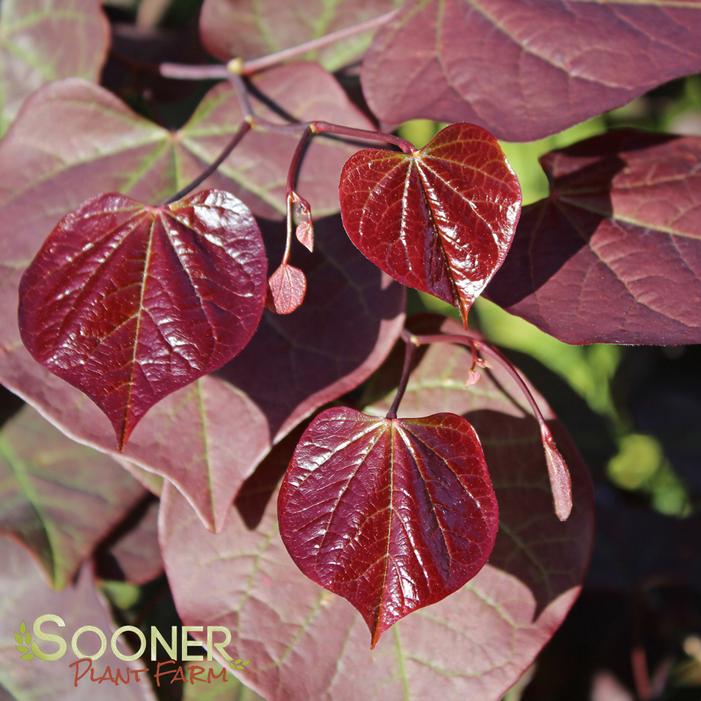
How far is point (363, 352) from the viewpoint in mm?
574

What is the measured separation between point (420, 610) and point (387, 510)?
0.46 feet

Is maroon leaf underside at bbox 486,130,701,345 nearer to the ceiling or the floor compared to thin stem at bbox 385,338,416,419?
nearer to the ceiling

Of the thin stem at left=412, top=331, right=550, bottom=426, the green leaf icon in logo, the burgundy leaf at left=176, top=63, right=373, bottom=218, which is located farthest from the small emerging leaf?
the green leaf icon in logo

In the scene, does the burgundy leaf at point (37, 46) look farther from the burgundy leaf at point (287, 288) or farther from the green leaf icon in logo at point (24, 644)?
the green leaf icon in logo at point (24, 644)

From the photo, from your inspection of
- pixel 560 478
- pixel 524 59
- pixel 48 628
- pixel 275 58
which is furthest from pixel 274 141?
pixel 48 628

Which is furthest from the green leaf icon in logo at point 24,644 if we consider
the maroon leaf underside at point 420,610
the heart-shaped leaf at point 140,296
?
the heart-shaped leaf at point 140,296

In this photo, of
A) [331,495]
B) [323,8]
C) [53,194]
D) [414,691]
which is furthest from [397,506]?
[323,8]

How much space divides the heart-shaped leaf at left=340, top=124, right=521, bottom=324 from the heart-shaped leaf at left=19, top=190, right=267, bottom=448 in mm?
72

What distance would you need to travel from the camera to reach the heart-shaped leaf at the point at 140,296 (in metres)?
0.48

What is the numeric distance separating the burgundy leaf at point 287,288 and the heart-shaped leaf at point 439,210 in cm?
4

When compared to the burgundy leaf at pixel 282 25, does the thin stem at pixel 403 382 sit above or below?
below

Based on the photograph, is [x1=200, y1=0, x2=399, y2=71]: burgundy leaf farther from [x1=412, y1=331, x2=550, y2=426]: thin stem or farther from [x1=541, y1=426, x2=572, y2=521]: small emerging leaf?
[x1=541, y1=426, x2=572, y2=521]: small emerging leaf

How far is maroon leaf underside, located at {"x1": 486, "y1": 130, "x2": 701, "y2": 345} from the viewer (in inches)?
21.6

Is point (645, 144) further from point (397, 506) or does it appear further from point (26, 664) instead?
point (26, 664)
